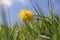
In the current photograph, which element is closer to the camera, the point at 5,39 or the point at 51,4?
the point at 5,39

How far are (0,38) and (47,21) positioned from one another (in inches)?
14.4

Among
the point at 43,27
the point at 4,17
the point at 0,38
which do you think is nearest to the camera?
the point at 4,17

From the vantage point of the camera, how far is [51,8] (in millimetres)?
1013

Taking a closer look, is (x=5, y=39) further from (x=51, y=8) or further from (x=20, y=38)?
(x=51, y=8)

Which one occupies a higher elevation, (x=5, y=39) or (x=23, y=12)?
(x=23, y=12)

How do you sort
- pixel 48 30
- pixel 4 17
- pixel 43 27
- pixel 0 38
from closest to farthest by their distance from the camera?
1. pixel 4 17
2. pixel 0 38
3. pixel 48 30
4. pixel 43 27

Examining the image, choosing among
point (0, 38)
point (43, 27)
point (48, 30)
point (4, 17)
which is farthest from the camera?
point (43, 27)

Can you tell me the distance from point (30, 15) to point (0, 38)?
0.28 m

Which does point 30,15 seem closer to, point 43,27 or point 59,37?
point 43,27

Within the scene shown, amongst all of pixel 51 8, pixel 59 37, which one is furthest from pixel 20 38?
pixel 59 37

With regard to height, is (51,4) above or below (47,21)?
above

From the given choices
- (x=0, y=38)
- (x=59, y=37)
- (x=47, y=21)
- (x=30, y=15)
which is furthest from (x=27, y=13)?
(x=59, y=37)

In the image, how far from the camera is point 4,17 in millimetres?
562

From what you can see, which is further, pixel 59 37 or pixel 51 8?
pixel 51 8
